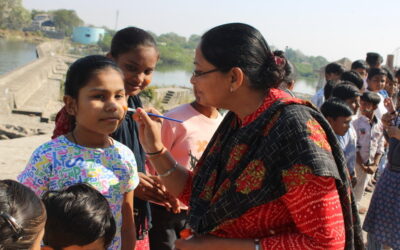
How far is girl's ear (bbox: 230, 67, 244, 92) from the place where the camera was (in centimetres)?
153

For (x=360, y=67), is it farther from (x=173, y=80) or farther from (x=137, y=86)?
(x=173, y=80)

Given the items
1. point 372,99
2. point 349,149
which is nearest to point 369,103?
point 372,99

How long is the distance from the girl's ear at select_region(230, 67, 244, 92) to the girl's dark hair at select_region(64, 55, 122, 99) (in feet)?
1.99

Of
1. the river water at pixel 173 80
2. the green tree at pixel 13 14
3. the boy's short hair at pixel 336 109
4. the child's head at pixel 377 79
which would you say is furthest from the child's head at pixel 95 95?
the green tree at pixel 13 14

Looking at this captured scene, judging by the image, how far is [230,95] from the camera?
1596mm

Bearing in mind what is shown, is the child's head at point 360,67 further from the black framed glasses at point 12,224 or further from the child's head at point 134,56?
the black framed glasses at point 12,224

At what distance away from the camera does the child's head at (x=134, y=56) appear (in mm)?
2215

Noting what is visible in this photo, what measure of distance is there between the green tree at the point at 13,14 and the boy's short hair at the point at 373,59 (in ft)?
236

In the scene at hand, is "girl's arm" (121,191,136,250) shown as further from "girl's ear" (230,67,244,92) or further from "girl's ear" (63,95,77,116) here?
"girl's ear" (230,67,244,92)

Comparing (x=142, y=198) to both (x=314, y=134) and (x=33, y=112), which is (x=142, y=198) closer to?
(x=314, y=134)

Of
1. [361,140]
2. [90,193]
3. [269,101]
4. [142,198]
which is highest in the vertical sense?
[269,101]

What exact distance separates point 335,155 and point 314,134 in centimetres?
14

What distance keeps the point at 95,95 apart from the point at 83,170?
323mm

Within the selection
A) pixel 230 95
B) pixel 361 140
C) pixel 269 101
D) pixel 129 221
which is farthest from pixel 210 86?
pixel 361 140
